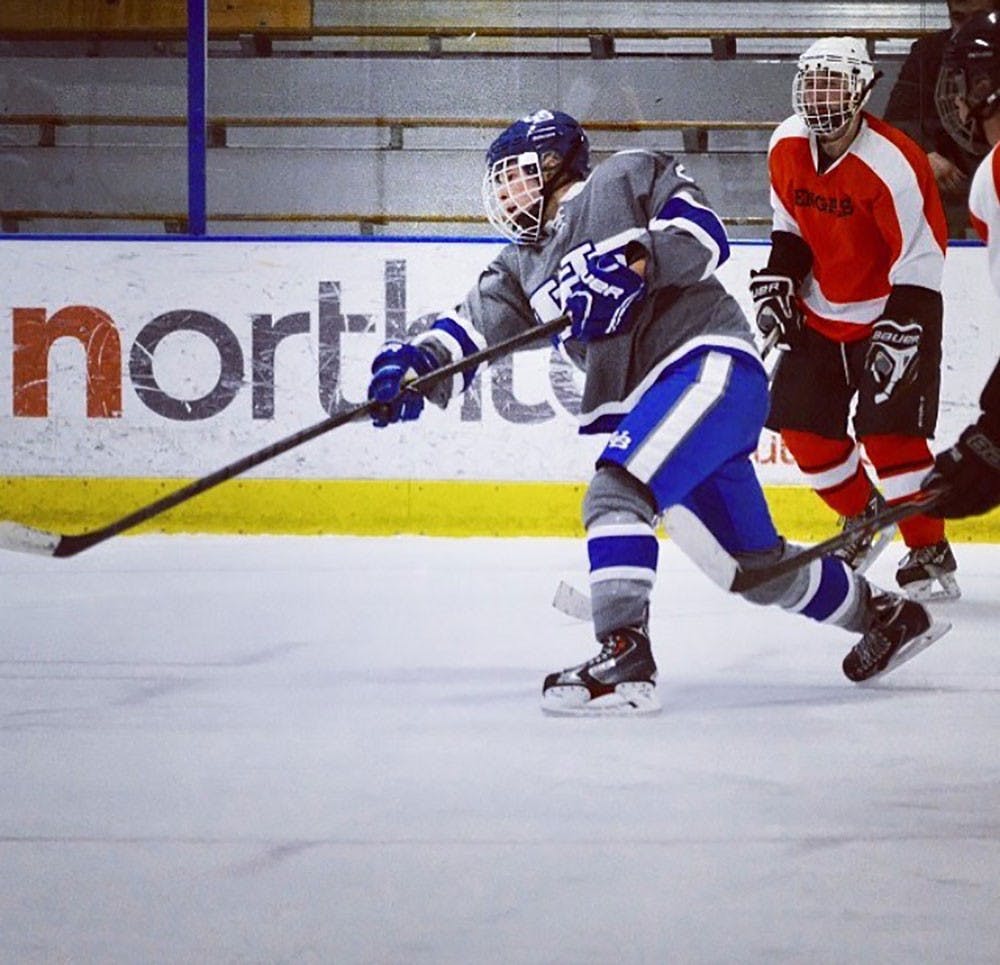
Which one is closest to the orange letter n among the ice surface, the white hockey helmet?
the ice surface

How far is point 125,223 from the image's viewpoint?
6.79 meters

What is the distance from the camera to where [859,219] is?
13.4 ft

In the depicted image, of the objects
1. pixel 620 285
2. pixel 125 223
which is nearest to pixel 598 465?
pixel 620 285

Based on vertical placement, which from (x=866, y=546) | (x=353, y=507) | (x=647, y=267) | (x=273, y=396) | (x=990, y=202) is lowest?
(x=353, y=507)

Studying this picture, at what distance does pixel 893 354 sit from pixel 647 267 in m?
1.30

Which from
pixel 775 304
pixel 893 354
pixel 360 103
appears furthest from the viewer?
pixel 360 103

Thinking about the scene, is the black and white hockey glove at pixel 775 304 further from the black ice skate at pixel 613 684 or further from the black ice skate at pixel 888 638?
the black ice skate at pixel 613 684

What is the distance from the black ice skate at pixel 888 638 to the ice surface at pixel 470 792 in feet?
0.13

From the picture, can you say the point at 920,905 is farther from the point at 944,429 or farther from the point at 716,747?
the point at 944,429

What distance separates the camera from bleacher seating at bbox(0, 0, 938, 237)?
635cm

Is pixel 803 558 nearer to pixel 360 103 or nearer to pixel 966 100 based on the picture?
pixel 966 100

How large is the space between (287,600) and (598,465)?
4.81 ft

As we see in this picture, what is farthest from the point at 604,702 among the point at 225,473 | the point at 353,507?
the point at 353,507

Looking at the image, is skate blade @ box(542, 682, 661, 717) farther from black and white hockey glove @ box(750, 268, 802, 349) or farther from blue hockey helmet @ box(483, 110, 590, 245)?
black and white hockey glove @ box(750, 268, 802, 349)
